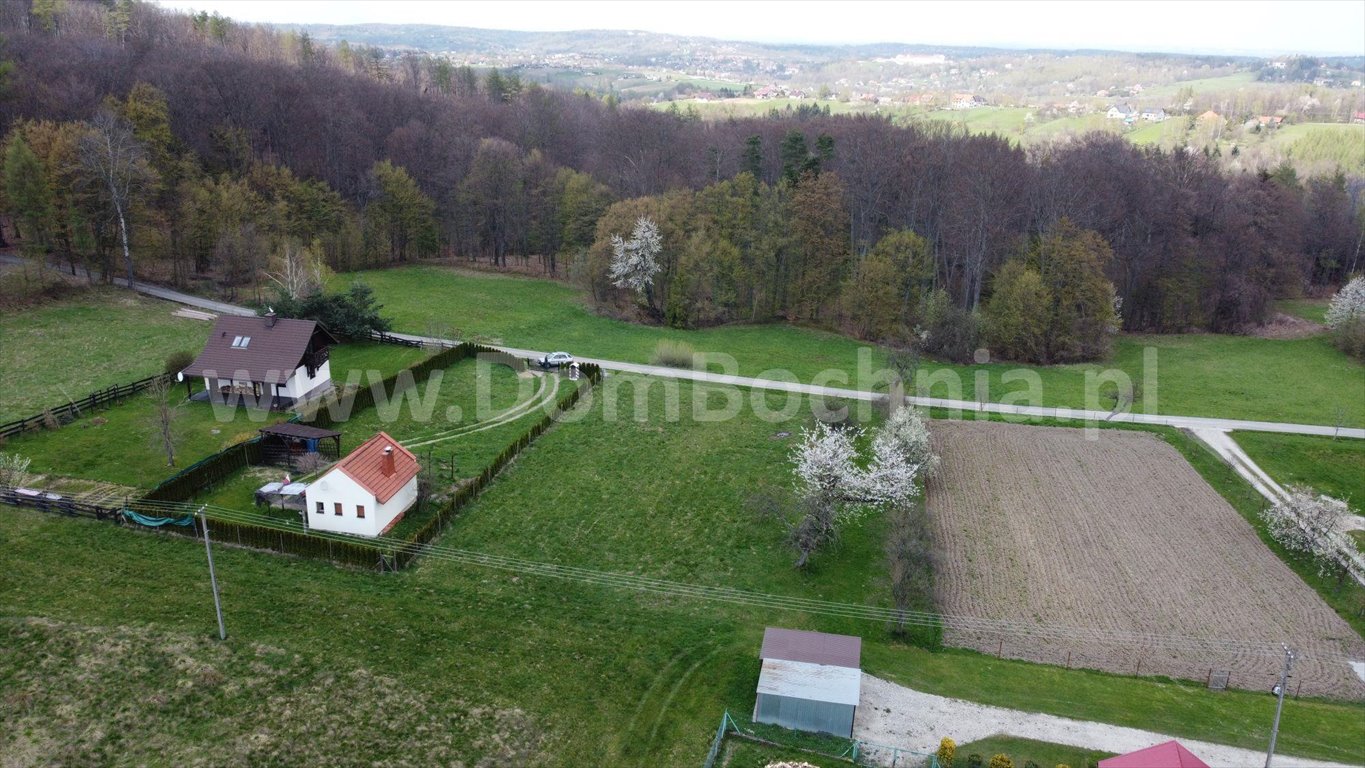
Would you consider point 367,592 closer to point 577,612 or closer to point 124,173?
point 577,612

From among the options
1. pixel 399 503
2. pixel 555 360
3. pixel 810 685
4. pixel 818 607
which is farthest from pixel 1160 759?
pixel 555 360

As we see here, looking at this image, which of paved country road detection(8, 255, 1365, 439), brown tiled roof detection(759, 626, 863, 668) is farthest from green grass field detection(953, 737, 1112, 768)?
paved country road detection(8, 255, 1365, 439)

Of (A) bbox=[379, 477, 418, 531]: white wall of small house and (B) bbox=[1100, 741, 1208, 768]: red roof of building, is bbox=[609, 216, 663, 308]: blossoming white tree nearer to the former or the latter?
(A) bbox=[379, 477, 418, 531]: white wall of small house

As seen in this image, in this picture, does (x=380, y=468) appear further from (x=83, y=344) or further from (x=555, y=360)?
(x=83, y=344)

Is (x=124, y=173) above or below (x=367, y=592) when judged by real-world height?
above

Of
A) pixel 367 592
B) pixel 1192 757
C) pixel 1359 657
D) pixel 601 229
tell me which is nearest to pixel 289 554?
pixel 367 592

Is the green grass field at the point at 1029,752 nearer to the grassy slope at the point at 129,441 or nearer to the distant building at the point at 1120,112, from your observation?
the grassy slope at the point at 129,441
